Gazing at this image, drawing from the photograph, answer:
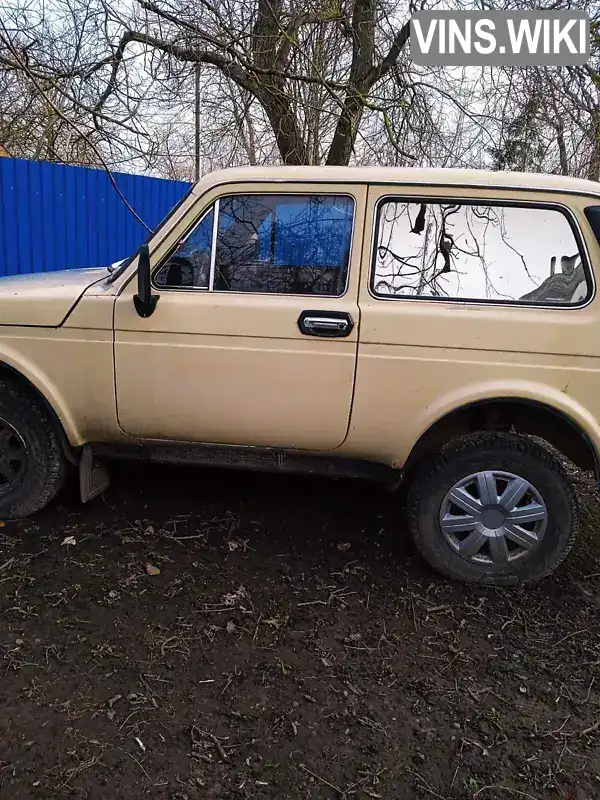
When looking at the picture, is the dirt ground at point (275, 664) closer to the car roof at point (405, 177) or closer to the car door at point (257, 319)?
the car door at point (257, 319)

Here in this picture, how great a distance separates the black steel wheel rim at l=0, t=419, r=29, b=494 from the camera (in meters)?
3.30

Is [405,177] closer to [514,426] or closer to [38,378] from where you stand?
[514,426]

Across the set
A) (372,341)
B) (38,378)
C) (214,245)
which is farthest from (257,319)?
(38,378)

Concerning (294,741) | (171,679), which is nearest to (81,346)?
(171,679)

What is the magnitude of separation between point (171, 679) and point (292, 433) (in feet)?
4.13

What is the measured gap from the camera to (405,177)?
9.44 feet

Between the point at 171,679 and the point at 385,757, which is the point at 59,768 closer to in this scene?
the point at 171,679

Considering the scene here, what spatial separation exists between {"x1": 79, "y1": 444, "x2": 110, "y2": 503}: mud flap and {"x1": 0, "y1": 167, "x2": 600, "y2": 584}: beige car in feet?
0.79

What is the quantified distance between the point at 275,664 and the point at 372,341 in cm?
151

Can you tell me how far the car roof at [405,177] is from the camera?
281cm

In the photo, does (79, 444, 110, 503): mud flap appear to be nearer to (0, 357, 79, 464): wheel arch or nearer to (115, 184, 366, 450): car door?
(0, 357, 79, 464): wheel arch

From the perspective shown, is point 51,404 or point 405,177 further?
point 51,404

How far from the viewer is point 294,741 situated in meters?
2.06

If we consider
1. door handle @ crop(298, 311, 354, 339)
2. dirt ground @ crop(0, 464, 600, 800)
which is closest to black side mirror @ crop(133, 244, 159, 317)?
door handle @ crop(298, 311, 354, 339)
